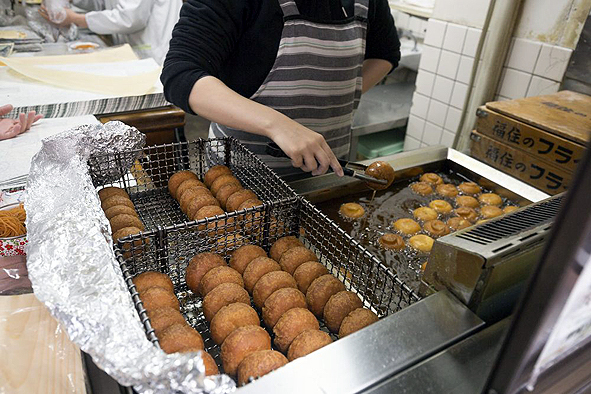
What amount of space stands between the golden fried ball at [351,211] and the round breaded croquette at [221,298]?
2.53 feet

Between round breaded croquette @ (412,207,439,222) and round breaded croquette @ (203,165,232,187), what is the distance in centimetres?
81

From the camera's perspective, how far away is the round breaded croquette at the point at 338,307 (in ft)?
3.20

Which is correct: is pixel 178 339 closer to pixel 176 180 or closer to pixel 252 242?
pixel 252 242

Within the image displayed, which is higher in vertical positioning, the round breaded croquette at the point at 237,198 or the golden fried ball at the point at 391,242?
the round breaded croquette at the point at 237,198

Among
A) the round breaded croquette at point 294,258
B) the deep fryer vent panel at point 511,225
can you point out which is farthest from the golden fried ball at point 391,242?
the deep fryer vent panel at point 511,225

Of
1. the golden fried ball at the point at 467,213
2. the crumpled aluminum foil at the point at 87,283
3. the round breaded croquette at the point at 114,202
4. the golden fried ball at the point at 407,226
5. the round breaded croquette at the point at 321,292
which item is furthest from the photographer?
the golden fried ball at the point at 467,213

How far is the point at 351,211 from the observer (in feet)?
5.62

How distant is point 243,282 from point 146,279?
0.24 meters

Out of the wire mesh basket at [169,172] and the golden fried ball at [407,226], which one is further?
the golden fried ball at [407,226]

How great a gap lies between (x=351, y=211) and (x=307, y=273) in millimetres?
663

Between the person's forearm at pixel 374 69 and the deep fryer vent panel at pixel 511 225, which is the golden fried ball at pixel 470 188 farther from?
the deep fryer vent panel at pixel 511 225

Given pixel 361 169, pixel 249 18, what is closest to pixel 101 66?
pixel 249 18

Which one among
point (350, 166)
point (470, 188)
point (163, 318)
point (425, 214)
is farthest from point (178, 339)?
point (470, 188)

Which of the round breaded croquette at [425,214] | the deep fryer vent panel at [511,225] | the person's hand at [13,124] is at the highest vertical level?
Result: the deep fryer vent panel at [511,225]
